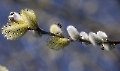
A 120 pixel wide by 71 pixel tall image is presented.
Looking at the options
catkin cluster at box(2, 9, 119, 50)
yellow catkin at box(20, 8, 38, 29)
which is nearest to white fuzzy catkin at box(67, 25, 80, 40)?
catkin cluster at box(2, 9, 119, 50)

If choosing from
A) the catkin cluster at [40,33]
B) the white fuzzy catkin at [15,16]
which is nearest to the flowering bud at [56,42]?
the catkin cluster at [40,33]

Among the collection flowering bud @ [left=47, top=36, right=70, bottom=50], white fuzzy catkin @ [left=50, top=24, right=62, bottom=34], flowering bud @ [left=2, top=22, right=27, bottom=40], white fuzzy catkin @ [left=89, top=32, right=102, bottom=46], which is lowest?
flowering bud @ [left=2, top=22, right=27, bottom=40]

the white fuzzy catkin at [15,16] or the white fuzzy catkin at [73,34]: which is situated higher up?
the white fuzzy catkin at [73,34]

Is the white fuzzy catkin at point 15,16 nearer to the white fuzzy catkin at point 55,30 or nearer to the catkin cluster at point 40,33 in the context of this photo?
the catkin cluster at point 40,33

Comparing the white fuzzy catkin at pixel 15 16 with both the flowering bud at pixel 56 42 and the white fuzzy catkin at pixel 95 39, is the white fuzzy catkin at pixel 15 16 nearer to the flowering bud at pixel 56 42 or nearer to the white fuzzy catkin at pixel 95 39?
the flowering bud at pixel 56 42

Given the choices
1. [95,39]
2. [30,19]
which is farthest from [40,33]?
[95,39]

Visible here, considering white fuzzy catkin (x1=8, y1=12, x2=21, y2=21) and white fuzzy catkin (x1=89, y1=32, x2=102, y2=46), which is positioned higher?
white fuzzy catkin (x1=89, y1=32, x2=102, y2=46)

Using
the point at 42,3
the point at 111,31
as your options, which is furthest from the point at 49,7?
the point at 111,31

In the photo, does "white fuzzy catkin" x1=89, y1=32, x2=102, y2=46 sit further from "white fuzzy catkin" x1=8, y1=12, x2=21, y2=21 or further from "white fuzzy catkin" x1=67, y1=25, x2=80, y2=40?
"white fuzzy catkin" x1=8, y1=12, x2=21, y2=21

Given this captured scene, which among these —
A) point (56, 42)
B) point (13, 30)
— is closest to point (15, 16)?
point (13, 30)

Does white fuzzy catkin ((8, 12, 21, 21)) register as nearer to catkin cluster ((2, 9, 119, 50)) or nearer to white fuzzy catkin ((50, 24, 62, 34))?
catkin cluster ((2, 9, 119, 50))

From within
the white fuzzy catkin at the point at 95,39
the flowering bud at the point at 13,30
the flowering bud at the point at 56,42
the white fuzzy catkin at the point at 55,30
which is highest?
the white fuzzy catkin at the point at 55,30

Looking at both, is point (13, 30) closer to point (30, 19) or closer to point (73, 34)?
point (30, 19)
